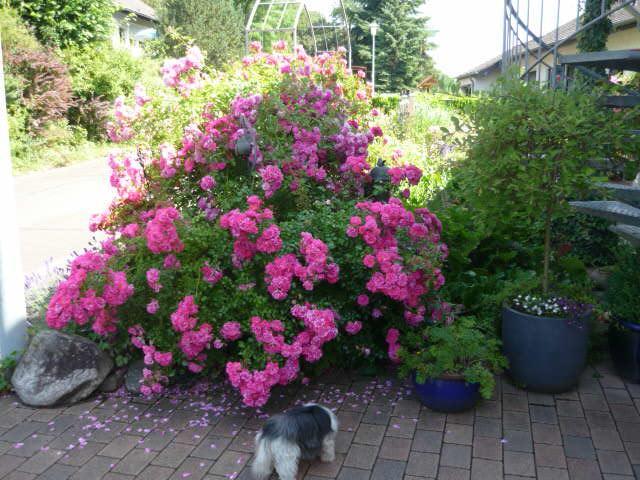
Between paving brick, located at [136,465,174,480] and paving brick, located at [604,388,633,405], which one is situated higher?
paving brick, located at [604,388,633,405]

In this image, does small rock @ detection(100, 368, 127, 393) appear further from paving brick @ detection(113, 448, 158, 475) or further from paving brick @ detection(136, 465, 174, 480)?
paving brick @ detection(136, 465, 174, 480)

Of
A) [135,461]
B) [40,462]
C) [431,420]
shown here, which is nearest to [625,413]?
[431,420]

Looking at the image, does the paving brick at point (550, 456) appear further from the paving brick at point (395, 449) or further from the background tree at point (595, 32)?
the background tree at point (595, 32)

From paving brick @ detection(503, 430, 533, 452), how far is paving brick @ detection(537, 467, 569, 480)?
17 centimetres

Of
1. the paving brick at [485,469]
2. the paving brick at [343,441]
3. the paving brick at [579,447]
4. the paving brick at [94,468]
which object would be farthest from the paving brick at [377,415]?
the paving brick at [94,468]

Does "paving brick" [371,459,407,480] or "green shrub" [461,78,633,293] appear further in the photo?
"green shrub" [461,78,633,293]

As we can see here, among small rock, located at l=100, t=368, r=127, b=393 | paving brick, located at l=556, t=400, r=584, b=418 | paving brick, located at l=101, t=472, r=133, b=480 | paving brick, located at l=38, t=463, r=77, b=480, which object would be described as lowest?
paving brick, located at l=101, t=472, r=133, b=480

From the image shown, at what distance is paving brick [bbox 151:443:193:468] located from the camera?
9.95 ft

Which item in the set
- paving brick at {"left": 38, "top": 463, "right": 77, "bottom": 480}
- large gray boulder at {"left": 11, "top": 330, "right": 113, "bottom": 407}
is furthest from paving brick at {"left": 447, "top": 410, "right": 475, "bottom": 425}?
large gray boulder at {"left": 11, "top": 330, "right": 113, "bottom": 407}

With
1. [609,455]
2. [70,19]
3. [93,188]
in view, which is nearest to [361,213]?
[609,455]

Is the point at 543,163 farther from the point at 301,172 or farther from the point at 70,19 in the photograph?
the point at 70,19

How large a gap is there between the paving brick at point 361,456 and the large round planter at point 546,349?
110 cm

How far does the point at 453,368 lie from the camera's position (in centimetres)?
337

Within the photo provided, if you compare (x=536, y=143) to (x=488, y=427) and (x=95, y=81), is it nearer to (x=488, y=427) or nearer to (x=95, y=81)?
(x=488, y=427)
